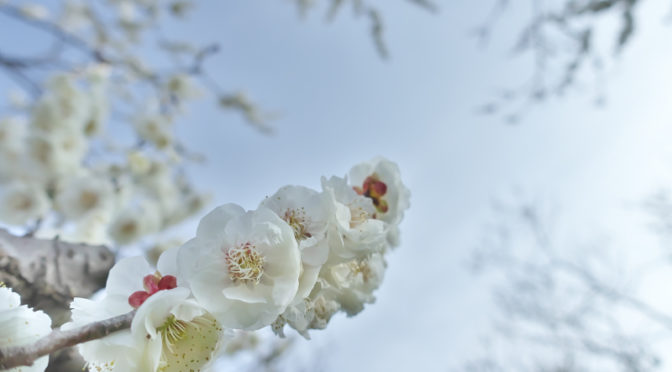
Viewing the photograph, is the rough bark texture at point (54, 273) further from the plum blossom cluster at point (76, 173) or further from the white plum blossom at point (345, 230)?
the plum blossom cluster at point (76, 173)

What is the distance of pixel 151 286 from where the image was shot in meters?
0.41

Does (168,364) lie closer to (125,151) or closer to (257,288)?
(257,288)

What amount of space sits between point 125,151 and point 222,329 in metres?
2.06

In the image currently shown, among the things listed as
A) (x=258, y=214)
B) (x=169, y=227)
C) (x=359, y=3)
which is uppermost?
(x=359, y=3)

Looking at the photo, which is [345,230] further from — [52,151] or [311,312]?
[52,151]

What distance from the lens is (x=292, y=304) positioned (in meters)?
0.42

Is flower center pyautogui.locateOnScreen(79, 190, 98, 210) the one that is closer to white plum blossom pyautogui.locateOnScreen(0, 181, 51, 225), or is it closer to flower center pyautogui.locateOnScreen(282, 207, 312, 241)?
white plum blossom pyautogui.locateOnScreen(0, 181, 51, 225)

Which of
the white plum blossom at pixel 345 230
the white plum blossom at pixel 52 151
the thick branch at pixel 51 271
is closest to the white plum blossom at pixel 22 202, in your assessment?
the white plum blossom at pixel 52 151

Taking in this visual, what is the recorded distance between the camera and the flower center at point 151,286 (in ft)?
1.30

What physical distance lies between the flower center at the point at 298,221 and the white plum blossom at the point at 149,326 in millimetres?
130

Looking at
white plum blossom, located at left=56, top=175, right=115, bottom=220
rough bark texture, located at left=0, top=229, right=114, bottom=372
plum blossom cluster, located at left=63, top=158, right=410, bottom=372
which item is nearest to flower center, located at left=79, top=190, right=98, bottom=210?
white plum blossom, located at left=56, top=175, right=115, bottom=220

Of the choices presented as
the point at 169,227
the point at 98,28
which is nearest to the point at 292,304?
the point at 169,227

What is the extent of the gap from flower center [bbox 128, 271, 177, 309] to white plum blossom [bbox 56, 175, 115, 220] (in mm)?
1716

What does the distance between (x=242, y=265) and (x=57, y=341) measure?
0.16 meters
